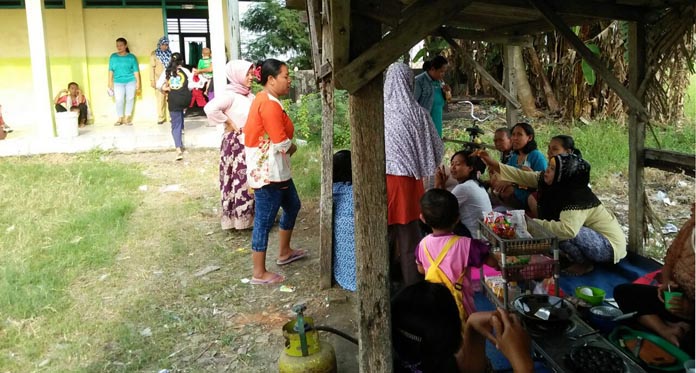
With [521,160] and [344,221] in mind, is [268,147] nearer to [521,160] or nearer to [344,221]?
[344,221]

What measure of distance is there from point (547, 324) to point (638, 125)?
2343 millimetres

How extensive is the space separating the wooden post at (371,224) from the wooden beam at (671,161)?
2543 millimetres

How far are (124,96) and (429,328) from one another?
37.1 feet

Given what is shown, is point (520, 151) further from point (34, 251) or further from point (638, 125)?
point (34, 251)

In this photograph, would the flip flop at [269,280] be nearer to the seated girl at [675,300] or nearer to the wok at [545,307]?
the wok at [545,307]

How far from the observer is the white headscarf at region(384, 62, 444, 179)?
412 cm

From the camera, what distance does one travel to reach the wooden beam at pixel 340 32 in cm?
241

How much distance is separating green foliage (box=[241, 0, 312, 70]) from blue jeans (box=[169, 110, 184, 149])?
8.67m

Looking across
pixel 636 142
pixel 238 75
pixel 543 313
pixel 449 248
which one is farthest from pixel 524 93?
pixel 543 313

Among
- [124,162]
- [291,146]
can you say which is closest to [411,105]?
[291,146]

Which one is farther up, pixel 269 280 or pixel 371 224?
pixel 371 224

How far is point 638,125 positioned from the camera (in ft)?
14.6

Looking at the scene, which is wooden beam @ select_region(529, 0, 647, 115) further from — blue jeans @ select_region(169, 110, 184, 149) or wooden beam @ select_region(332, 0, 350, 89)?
blue jeans @ select_region(169, 110, 184, 149)

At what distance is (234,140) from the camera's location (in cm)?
591
